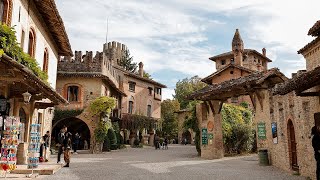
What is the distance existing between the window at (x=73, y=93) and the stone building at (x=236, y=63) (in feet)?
52.5

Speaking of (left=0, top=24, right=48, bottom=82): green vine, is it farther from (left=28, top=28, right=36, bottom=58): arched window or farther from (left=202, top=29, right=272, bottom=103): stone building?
(left=202, top=29, right=272, bottom=103): stone building

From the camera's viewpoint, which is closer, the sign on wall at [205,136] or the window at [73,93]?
the sign on wall at [205,136]

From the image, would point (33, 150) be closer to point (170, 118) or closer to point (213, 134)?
point (213, 134)

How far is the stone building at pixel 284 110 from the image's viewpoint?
10.0 metres

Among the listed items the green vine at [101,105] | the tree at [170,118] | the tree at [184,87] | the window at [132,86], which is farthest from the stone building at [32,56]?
the tree at [184,87]

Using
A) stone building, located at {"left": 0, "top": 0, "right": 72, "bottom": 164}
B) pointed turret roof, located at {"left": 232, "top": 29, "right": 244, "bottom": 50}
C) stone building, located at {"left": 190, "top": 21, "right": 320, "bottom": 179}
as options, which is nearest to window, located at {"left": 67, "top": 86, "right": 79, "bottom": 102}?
stone building, located at {"left": 0, "top": 0, "right": 72, "bottom": 164}

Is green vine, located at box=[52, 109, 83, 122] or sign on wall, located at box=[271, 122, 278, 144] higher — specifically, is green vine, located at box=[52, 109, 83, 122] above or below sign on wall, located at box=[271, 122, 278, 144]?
above

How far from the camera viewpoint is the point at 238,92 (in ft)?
58.3

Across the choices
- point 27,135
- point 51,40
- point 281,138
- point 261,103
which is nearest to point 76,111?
point 51,40

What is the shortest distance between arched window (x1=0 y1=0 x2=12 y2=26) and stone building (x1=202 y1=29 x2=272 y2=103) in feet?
89.7

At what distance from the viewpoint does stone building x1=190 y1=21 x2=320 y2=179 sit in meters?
10.0

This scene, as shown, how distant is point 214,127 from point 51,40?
11.1 m

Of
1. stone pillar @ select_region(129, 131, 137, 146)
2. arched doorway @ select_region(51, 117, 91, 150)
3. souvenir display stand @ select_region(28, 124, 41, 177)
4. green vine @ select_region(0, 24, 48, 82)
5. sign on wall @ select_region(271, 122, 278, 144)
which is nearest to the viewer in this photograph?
green vine @ select_region(0, 24, 48, 82)

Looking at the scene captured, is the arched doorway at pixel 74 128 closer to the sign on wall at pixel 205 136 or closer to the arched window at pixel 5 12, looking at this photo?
the sign on wall at pixel 205 136
